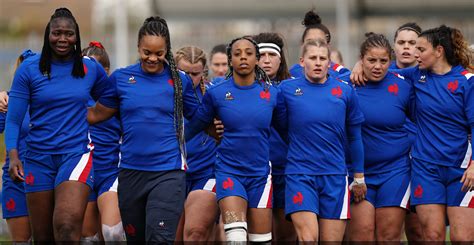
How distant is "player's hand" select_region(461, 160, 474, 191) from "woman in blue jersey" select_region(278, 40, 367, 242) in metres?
0.86

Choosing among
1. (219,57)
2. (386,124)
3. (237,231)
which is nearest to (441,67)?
(386,124)

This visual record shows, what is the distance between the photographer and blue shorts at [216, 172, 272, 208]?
28.3ft

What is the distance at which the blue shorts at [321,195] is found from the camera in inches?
340

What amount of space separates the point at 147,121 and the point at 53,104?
75 centimetres

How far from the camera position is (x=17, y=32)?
30.8 m

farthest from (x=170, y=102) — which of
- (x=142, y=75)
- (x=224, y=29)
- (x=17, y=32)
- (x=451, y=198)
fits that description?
(x=17, y=32)

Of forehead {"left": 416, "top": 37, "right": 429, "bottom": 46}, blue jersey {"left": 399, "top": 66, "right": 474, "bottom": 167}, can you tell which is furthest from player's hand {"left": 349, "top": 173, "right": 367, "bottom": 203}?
forehead {"left": 416, "top": 37, "right": 429, "bottom": 46}

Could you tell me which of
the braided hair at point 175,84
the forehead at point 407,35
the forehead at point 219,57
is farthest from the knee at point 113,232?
the forehead at point 407,35

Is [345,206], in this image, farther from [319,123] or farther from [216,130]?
[216,130]

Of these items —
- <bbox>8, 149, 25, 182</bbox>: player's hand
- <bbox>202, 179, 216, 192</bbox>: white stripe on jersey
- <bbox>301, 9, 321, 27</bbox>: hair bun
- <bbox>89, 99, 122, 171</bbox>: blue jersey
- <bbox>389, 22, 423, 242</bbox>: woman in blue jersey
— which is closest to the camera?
<bbox>8, 149, 25, 182</bbox>: player's hand

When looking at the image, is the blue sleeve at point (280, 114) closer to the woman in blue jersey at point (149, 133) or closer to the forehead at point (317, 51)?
the forehead at point (317, 51)

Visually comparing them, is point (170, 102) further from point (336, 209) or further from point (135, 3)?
point (135, 3)

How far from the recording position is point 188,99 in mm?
8719

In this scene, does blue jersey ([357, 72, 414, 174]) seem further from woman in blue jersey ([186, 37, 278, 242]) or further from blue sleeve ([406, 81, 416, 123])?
woman in blue jersey ([186, 37, 278, 242])
